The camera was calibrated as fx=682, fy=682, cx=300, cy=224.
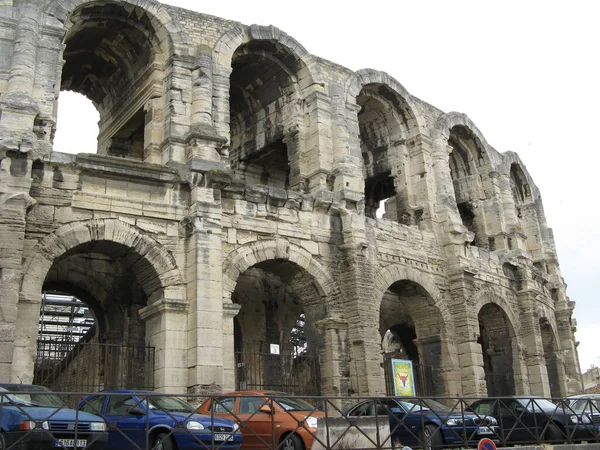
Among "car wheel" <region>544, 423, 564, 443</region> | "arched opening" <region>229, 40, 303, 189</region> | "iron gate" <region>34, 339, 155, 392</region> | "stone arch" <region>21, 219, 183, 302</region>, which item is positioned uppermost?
"arched opening" <region>229, 40, 303, 189</region>

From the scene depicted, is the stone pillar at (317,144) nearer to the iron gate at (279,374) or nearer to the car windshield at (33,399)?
the iron gate at (279,374)

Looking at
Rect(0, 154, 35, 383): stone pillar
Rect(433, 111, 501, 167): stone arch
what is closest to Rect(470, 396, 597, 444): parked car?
Rect(0, 154, 35, 383): stone pillar

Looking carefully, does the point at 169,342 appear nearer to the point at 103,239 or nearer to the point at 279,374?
the point at 103,239

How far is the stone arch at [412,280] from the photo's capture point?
16.0m

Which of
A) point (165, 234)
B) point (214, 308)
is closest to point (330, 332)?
point (214, 308)

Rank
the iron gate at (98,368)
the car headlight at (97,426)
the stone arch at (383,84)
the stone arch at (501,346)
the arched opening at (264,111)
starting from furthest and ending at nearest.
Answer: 1. the stone arch at (501,346)
2. the stone arch at (383,84)
3. the arched opening at (264,111)
4. the iron gate at (98,368)
5. the car headlight at (97,426)

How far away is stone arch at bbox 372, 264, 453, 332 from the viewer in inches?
630

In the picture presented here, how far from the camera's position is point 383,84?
61.5 feet

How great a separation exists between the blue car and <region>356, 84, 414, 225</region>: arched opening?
36.8 feet

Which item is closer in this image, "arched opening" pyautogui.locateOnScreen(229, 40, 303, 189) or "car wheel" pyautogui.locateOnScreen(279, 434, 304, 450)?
"car wheel" pyautogui.locateOnScreen(279, 434, 304, 450)

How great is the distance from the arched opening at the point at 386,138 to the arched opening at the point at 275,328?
4116 mm

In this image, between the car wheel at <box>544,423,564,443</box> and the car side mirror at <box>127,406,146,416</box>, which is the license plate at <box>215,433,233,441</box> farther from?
the car wheel at <box>544,423,564,443</box>

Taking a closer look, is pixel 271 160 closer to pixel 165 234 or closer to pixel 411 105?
pixel 411 105

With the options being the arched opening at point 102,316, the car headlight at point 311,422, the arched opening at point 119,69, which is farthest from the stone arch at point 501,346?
the car headlight at point 311,422
